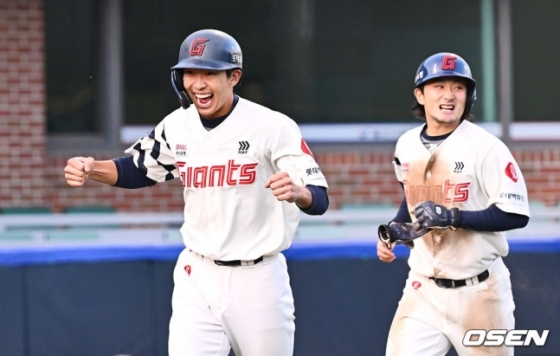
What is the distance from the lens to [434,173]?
5.24 m

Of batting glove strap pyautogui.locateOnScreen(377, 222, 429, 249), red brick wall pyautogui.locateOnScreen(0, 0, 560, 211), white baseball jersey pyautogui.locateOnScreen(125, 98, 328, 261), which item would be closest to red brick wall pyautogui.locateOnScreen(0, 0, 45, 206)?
red brick wall pyautogui.locateOnScreen(0, 0, 560, 211)

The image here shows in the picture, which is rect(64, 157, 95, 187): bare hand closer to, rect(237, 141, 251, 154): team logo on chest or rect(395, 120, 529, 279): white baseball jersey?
rect(237, 141, 251, 154): team logo on chest

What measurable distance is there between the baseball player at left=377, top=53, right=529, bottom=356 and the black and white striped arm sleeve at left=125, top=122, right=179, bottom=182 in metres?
1.06

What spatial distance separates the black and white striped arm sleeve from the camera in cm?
528

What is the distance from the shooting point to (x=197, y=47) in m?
4.98

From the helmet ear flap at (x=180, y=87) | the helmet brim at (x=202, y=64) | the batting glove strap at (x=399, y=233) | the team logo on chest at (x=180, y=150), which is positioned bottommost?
the batting glove strap at (x=399, y=233)

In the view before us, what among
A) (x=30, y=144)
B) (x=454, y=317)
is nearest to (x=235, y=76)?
(x=454, y=317)

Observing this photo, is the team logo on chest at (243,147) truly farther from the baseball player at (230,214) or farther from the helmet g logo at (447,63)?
the helmet g logo at (447,63)

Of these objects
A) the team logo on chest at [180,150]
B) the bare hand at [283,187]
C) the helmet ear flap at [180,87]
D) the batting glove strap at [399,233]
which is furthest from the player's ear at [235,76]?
the batting glove strap at [399,233]

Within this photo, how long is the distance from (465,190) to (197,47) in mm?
1386

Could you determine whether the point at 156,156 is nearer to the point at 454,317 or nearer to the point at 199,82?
the point at 199,82

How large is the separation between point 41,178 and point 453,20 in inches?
151

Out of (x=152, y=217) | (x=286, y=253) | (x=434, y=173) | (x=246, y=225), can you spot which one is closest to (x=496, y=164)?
(x=434, y=173)

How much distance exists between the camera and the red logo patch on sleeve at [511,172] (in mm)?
5051
